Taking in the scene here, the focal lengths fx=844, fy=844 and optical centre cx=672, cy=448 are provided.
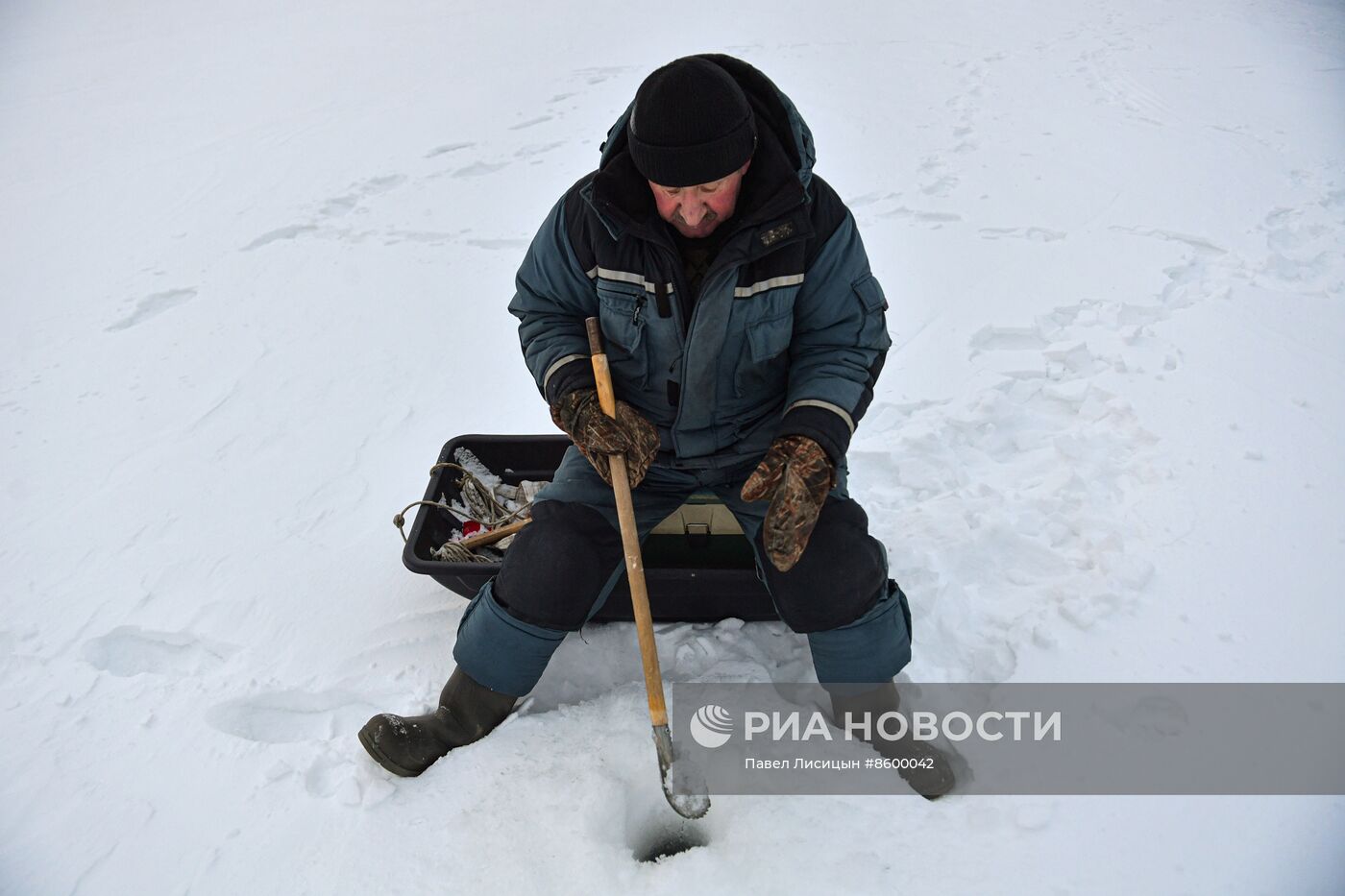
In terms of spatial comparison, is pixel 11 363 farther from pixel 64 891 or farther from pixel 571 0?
pixel 571 0

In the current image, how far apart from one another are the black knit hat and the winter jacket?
0.14 meters

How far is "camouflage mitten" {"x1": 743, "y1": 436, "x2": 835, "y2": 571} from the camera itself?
1.86 m

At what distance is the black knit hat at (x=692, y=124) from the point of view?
5.50 ft

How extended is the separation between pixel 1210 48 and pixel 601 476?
6.14 m

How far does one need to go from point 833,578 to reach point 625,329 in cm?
75

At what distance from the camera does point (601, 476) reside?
2080 mm

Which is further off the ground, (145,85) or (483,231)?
(145,85)

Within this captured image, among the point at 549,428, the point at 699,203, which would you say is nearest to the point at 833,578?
the point at 699,203

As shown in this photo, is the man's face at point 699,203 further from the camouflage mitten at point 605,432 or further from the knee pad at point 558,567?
the knee pad at point 558,567

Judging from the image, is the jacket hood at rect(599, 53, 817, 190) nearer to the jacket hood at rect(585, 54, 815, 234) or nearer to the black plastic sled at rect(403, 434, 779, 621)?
the jacket hood at rect(585, 54, 815, 234)

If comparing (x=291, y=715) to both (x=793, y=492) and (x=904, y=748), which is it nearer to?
(x=793, y=492)

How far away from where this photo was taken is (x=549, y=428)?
3.37 m

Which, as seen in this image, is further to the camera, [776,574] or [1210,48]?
[1210,48]

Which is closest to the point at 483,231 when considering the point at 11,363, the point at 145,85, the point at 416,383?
the point at 416,383
